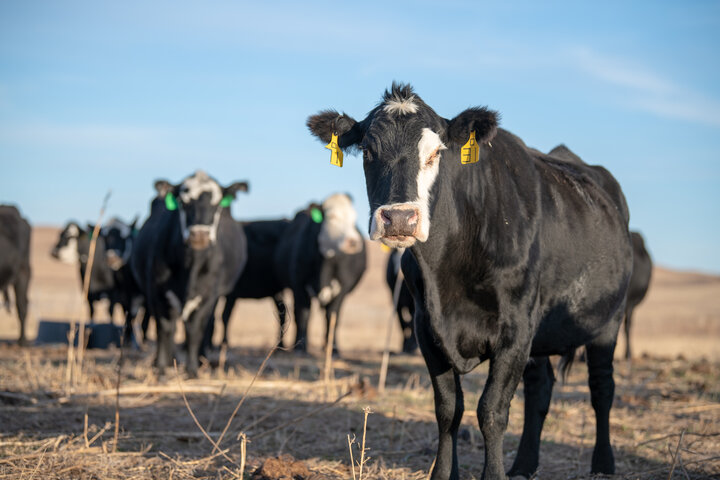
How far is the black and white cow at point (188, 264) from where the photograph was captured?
999 centimetres

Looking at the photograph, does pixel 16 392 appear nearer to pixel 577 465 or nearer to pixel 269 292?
pixel 577 465

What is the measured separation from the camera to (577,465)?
5898mm

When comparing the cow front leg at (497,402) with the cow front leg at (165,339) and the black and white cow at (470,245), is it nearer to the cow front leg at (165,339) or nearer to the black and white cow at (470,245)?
the black and white cow at (470,245)

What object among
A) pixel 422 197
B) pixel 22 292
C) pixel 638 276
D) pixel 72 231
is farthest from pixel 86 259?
pixel 422 197

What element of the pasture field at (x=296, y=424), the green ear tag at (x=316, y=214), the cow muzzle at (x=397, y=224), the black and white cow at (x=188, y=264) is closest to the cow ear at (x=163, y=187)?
the black and white cow at (x=188, y=264)

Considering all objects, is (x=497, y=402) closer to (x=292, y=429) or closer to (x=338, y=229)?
(x=292, y=429)

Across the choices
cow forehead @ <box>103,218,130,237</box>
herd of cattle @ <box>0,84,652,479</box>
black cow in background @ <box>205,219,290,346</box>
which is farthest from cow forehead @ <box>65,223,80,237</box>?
herd of cattle @ <box>0,84,652,479</box>

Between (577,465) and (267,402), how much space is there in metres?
3.26

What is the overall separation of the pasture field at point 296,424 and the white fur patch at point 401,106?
6.21ft

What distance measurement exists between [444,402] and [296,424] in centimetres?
236

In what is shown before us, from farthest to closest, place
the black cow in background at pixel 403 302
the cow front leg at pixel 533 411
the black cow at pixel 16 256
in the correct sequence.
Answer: the black cow in background at pixel 403 302
the black cow at pixel 16 256
the cow front leg at pixel 533 411

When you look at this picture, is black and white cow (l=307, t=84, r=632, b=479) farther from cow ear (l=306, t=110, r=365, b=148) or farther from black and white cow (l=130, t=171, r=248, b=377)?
black and white cow (l=130, t=171, r=248, b=377)

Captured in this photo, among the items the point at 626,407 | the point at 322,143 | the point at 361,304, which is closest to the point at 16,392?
the point at 322,143

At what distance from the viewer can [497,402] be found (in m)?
4.70
